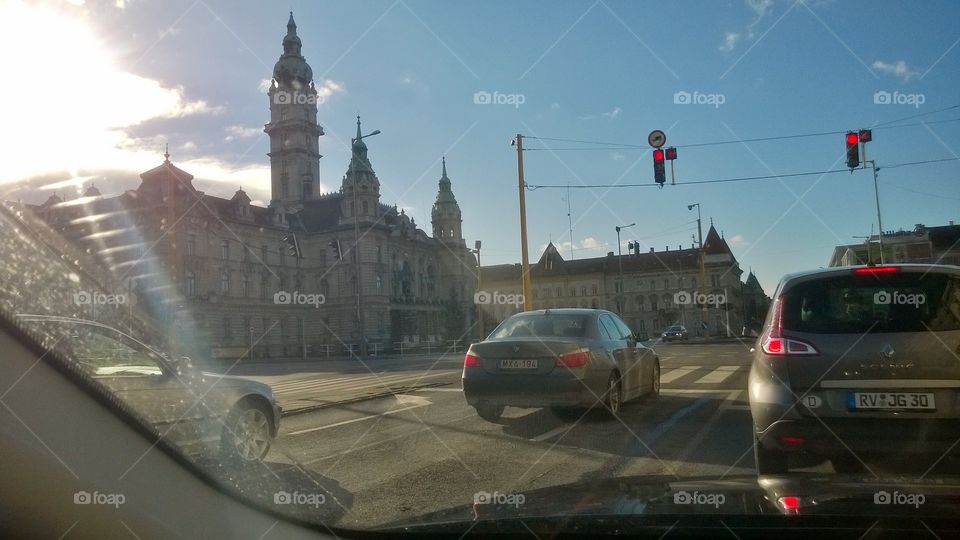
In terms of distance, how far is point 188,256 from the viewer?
56.4m

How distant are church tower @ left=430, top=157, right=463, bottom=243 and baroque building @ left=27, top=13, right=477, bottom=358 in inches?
5.5

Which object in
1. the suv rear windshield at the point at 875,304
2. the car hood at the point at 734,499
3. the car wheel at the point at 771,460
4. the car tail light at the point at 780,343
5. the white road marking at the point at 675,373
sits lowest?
the white road marking at the point at 675,373

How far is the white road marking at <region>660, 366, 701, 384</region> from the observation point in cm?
1513

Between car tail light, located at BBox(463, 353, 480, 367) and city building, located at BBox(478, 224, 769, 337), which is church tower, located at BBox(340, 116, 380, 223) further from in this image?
car tail light, located at BBox(463, 353, 480, 367)

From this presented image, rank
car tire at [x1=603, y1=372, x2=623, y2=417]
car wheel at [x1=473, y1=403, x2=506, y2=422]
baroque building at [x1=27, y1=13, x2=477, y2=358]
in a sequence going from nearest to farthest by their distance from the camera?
1. car tire at [x1=603, y1=372, x2=623, y2=417]
2. car wheel at [x1=473, y1=403, x2=506, y2=422]
3. baroque building at [x1=27, y1=13, x2=477, y2=358]

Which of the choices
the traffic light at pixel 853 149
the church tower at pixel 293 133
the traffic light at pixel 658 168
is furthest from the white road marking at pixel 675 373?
the church tower at pixel 293 133

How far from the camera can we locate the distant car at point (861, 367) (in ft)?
16.4

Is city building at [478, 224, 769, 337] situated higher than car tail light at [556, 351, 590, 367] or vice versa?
city building at [478, 224, 769, 337]

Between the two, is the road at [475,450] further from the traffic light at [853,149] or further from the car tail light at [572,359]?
the traffic light at [853,149]

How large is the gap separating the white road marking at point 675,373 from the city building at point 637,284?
2708 inches

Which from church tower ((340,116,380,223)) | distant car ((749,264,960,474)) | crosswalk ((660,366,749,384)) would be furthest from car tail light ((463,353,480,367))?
church tower ((340,116,380,223))

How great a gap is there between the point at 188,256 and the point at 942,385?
5765 centimetres

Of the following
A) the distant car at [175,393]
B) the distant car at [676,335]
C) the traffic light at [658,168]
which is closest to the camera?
the distant car at [175,393]

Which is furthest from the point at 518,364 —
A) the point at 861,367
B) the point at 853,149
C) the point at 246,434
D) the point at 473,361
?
the point at 853,149
